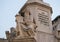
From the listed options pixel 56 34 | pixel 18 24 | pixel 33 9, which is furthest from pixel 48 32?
pixel 18 24

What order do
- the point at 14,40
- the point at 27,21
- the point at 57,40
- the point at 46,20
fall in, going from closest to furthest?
the point at 14,40
the point at 27,21
the point at 57,40
the point at 46,20

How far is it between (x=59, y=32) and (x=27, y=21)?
3.10 meters

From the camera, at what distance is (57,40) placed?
50.3 ft

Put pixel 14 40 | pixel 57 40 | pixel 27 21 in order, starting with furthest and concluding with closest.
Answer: pixel 57 40 < pixel 27 21 < pixel 14 40

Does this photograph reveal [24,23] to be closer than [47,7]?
Yes

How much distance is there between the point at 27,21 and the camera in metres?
13.7

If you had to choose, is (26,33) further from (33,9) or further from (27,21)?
(33,9)

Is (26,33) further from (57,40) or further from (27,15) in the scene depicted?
(57,40)

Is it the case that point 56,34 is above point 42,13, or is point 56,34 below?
below

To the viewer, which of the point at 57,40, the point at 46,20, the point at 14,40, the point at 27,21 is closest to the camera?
the point at 14,40

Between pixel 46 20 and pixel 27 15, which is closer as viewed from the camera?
pixel 27 15

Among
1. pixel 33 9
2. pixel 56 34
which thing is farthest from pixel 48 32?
pixel 33 9

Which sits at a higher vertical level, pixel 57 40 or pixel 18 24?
pixel 18 24

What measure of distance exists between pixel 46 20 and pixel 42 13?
0.56 m
